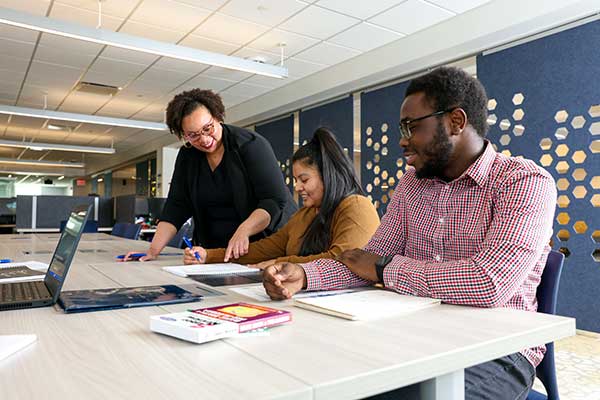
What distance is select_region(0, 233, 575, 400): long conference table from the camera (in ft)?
1.76

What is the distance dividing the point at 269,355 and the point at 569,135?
373cm

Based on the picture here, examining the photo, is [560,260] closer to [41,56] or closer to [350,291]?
[350,291]

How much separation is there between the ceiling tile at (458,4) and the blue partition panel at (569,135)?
520 millimetres

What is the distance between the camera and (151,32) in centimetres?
471

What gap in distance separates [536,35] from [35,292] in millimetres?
4110

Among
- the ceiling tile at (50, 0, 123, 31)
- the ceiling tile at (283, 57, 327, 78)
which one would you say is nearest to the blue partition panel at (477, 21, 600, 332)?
the ceiling tile at (283, 57, 327, 78)

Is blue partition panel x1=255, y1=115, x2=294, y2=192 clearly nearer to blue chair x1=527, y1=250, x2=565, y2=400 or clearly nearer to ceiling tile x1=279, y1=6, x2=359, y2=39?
ceiling tile x1=279, y1=6, x2=359, y2=39

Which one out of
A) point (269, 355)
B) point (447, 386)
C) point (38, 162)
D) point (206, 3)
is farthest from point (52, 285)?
point (38, 162)

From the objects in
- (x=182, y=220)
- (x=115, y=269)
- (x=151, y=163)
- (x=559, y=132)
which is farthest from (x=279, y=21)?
(x=151, y=163)

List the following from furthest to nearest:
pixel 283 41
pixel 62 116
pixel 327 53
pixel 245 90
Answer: pixel 62 116, pixel 245 90, pixel 327 53, pixel 283 41

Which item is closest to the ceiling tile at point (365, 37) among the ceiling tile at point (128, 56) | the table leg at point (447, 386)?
the ceiling tile at point (128, 56)

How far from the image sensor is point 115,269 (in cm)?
157

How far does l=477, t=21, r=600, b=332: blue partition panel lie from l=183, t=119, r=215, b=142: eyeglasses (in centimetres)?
292

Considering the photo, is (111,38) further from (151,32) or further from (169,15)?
(151,32)
